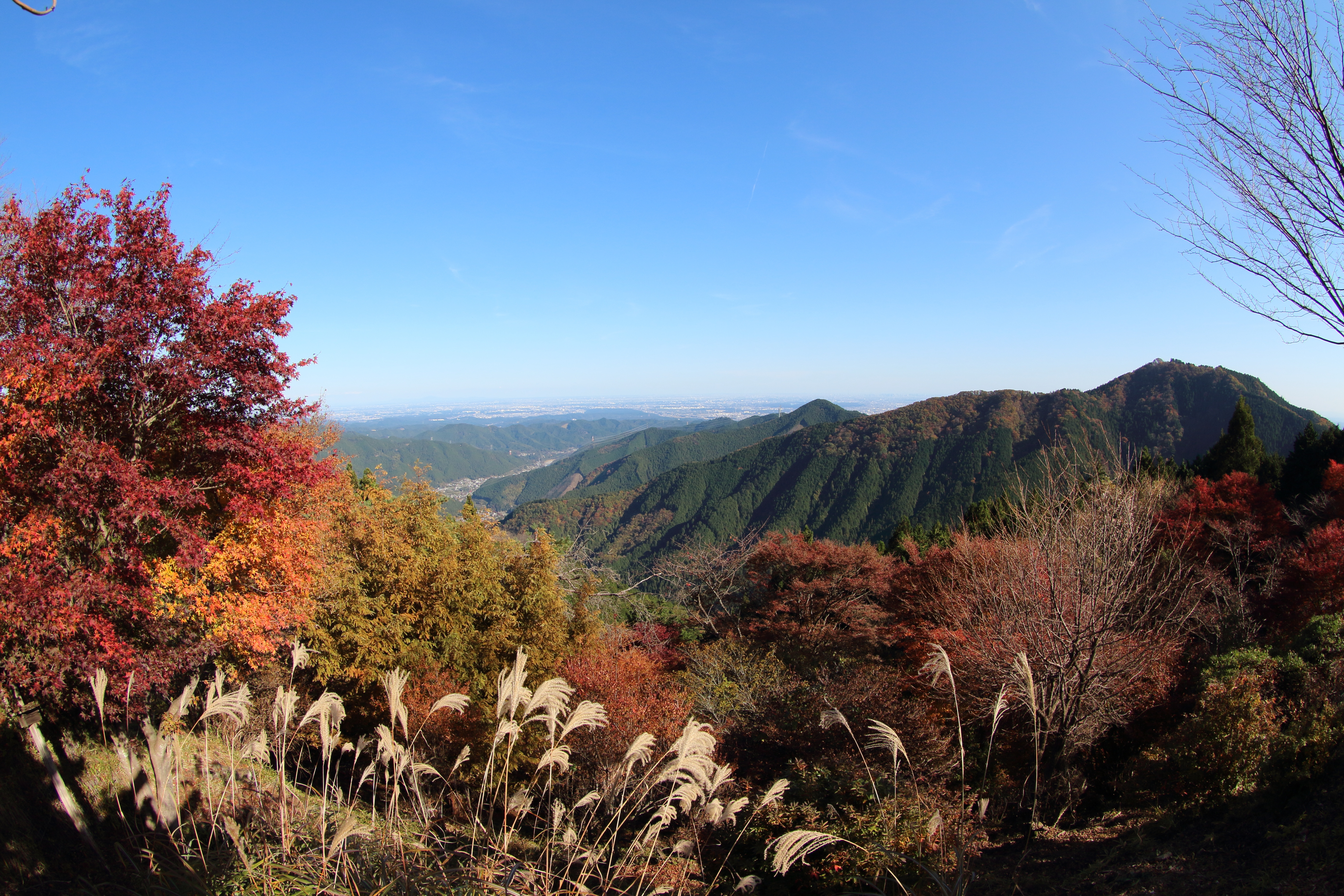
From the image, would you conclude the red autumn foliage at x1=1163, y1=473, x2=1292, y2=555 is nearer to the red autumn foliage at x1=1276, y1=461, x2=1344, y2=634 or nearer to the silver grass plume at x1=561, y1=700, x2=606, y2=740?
the red autumn foliage at x1=1276, y1=461, x2=1344, y2=634

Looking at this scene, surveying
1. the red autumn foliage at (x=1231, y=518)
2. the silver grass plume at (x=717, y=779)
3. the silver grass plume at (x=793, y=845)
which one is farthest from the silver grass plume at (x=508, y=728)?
the red autumn foliage at (x=1231, y=518)

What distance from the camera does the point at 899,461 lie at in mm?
108625

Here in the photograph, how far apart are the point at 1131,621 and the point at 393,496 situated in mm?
19590

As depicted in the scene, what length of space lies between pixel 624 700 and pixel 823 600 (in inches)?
427

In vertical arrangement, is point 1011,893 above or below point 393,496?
below

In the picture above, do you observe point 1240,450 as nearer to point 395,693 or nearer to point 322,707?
point 395,693

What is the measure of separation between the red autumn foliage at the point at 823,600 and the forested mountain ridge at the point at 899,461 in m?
64.5

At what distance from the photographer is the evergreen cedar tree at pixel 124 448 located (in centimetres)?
617

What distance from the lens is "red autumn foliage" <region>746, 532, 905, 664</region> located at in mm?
17516

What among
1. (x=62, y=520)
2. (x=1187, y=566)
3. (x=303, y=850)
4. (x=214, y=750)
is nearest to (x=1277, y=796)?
(x=1187, y=566)

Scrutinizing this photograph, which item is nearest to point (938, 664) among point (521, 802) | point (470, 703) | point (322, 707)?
point (521, 802)

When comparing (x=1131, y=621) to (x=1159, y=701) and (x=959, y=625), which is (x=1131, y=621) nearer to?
(x=1159, y=701)

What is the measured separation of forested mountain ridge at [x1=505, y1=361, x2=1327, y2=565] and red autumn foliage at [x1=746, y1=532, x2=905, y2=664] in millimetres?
64457

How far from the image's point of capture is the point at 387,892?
3018mm
